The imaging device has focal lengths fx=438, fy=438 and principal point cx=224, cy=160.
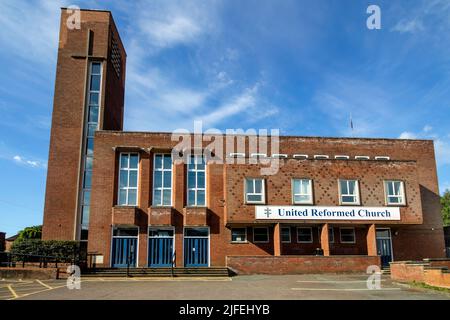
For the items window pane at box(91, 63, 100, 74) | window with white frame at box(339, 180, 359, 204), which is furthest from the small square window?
window pane at box(91, 63, 100, 74)

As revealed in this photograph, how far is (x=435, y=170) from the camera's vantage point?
3003 cm

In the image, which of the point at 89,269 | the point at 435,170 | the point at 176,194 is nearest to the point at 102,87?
the point at 176,194

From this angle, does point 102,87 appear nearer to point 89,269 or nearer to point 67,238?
point 67,238

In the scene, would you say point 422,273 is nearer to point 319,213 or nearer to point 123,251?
point 319,213

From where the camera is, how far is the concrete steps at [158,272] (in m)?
22.3

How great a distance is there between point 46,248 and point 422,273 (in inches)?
778

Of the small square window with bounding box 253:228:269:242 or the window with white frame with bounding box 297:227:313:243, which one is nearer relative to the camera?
Result: the small square window with bounding box 253:228:269:242

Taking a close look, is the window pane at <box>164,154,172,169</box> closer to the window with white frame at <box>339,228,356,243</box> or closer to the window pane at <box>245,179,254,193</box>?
the window pane at <box>245,179,254,193</box>

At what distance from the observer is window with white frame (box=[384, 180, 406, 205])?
26344mm

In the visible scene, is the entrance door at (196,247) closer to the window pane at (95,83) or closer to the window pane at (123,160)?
the window pane at (123,160)

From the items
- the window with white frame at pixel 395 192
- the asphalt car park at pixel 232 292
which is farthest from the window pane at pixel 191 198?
the window with white frame at pixel 395 192

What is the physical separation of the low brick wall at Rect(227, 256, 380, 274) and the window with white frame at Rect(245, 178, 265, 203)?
365 cm

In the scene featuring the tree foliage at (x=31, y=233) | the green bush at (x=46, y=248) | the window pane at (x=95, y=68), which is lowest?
the green bush at (x=46, y=248)

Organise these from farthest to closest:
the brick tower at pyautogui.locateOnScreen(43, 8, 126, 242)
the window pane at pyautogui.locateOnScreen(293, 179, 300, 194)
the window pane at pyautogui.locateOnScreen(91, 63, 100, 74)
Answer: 1. the window pane at pyautogui.locateOnScreen(91, 63, 100, 74)
2. the brick tower at pyautogui.locateOnScreen(43, 8, 126, 242)
3. the window pane at pyautogui.locateOnScreen(293, 179, 300, 194)
